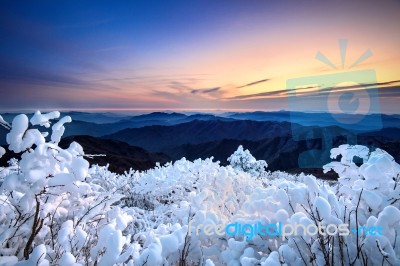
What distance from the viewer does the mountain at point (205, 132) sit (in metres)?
124

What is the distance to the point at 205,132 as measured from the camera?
139 metres

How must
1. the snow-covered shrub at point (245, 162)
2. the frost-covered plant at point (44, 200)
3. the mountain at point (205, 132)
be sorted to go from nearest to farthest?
the frost-covered plant at point (44, 200) → the snow-covered shrub at point (245, 162) → the mountain at point (205, 132)

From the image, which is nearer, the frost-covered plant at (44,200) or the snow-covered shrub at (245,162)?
the frost-covered plant at (44,200)

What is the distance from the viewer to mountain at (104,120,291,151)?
124m

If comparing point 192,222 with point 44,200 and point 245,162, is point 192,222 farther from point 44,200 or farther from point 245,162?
point 245,162

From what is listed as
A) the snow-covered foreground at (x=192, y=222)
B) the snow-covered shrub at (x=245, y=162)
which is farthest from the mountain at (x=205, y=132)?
the snow-covered foreground at (x=192, y=222)

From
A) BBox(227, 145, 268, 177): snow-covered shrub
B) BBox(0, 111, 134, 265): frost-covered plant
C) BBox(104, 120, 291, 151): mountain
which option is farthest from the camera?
BBox(104, 120, 291, 151): mountain

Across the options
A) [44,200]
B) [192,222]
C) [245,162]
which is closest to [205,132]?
[245,162]

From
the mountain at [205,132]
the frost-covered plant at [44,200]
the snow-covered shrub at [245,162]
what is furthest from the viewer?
the mountain at [205,132]

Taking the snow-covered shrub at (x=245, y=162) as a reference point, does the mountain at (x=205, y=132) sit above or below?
below

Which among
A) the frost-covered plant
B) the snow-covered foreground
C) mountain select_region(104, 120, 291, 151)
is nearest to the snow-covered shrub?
the snow-covered foreground

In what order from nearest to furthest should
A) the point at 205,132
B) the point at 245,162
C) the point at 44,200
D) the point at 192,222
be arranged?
the point at 44,200 < the point at 192,222 < the point at 245,162 < the point at 205,132

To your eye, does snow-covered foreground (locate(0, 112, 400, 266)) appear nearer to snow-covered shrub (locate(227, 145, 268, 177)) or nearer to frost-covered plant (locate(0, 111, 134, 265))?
frost-covered plant (locate(0, 111, 134, 265))

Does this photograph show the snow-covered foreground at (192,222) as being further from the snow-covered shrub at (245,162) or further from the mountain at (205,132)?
the mountain at (205,132)
